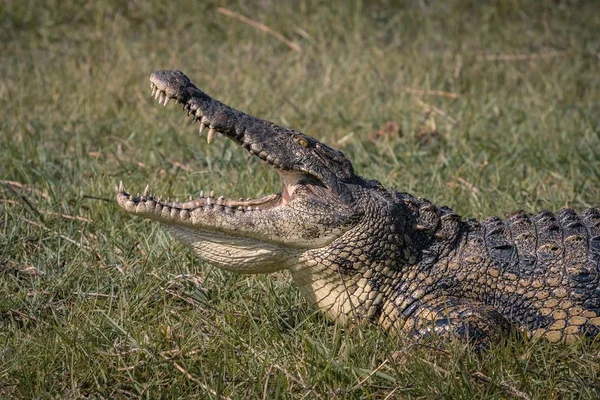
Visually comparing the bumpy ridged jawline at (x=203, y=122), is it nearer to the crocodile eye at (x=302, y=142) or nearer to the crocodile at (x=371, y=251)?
the crocodile at (x=371, y=251)

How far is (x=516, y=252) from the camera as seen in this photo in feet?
14.0

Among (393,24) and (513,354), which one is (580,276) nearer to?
(513,354)

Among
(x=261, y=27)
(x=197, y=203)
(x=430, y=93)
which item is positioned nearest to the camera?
(x=197, y=203)

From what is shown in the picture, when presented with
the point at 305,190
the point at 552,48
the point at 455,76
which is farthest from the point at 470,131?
the point at 305,190

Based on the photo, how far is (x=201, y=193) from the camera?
13.3ft


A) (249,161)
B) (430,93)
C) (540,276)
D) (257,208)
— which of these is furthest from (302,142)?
(430,93)

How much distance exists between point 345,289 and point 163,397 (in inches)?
39.5

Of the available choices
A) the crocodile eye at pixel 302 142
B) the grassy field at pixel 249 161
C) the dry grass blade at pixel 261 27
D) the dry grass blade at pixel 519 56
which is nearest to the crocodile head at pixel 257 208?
the crocodile eye at pixel 302 142

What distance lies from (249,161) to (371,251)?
2.41m

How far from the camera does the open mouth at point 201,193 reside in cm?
386

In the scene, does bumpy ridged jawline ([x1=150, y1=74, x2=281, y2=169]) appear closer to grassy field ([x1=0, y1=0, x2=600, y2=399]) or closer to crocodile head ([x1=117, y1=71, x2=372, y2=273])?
crocodile head ([x1=117, y1=71, x2=372, y2=273])

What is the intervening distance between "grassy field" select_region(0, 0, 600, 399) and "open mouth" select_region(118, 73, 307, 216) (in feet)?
1.67

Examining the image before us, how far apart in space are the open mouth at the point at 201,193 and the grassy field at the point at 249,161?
0.51 metres

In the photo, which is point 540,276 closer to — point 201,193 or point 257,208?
point 257,208
